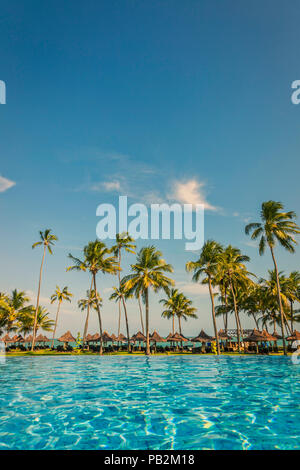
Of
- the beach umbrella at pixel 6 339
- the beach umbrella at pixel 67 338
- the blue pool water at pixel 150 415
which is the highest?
the blue pool water at pixel 150 415

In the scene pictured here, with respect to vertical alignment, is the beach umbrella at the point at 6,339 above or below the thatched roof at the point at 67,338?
below

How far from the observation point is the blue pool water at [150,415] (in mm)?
5441

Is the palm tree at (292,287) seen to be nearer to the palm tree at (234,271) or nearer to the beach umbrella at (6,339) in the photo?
the palm tree at (234,271)

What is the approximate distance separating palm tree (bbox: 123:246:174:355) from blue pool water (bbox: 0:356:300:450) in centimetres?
→ 1851

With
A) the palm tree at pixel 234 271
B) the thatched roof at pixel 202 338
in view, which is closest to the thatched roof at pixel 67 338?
the thatched roof at pixel 202 338

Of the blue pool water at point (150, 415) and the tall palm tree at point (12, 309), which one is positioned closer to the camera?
the blue pool water at point (150, 415)

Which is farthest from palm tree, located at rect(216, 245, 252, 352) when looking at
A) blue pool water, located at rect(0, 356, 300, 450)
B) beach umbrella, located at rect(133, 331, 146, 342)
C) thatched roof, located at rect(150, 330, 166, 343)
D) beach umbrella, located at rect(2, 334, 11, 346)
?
beach umbrella, located at rect(2, 334, 11, 346)

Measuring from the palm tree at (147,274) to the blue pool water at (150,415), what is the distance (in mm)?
18509

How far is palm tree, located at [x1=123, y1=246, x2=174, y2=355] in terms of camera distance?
30.7 meters

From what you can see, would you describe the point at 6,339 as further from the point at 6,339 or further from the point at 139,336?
the point at 139,336

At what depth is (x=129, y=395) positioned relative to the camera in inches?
384

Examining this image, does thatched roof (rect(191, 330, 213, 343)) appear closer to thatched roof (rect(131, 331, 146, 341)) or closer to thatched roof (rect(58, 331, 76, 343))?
thatched roof (rect(131, 331, 146, 341))
